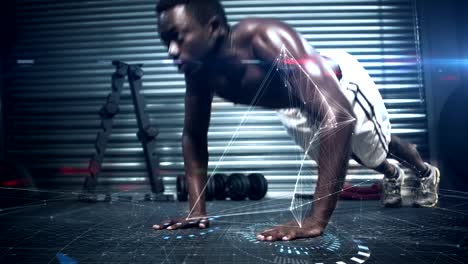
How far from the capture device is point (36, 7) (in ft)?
7.48

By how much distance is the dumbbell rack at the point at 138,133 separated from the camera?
2523mm

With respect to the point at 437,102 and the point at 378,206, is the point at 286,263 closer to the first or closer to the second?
the point at 378,206

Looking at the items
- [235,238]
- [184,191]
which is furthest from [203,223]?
[184,191]

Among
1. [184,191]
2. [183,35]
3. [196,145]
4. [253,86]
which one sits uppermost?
[183,35]

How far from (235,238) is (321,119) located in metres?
0.44

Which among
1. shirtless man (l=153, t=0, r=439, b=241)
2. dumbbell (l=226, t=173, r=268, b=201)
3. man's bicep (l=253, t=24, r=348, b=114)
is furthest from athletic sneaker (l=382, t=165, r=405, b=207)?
man's bicep (l=253, t=24, r=348, b=114)

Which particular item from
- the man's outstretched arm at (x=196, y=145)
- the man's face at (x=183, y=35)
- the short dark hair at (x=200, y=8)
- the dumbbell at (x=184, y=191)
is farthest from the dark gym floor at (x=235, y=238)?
the short dark hair at (x=200, y=8)

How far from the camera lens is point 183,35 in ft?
3.65

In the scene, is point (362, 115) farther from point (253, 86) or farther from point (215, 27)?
point (215, 27)

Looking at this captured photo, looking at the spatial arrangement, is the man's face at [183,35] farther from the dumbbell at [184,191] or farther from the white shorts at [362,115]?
the dumbbell at [184,191]

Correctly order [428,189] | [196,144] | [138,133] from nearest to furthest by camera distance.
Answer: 1. [196,144]
2. [428,189]
3. [138,133]

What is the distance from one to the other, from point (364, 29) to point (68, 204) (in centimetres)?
196

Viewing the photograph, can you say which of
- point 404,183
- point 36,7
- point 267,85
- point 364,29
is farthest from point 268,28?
point 36,7

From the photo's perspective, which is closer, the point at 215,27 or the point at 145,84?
the point at 215,27
